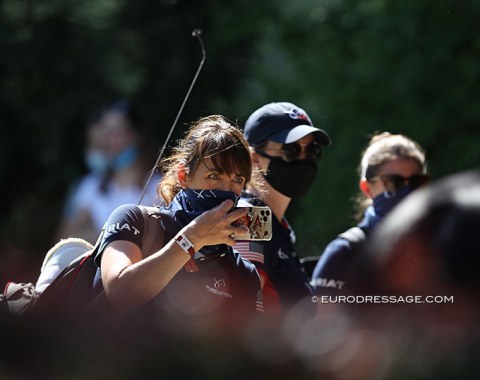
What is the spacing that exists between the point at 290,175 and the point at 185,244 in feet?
4.73

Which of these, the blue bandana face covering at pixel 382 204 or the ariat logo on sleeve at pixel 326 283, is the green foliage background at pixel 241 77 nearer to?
the blue bandana face covering at pixel 382 204

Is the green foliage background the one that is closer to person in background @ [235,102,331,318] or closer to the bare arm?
person in background @ [235,102,331,318]

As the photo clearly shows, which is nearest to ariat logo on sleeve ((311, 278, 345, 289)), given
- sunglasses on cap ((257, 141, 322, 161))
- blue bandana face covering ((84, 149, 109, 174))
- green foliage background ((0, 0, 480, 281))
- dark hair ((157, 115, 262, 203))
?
sunglasses on cap ((257, 141, 322, 161))

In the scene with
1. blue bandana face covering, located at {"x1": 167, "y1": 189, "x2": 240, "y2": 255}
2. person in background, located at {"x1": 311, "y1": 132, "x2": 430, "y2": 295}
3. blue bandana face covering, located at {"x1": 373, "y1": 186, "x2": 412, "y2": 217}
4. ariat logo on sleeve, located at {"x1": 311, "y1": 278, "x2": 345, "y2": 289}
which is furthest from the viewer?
blue bandana face covering, located at {"x1": 373, "y1": 186, "x2": 412, "y2": 217}

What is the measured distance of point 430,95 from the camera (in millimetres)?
10750

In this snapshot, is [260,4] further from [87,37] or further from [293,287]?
[293,287]

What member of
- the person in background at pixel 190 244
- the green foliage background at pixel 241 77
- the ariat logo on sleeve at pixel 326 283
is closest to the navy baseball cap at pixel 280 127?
the ariat logo on sleeve at pixel 326 283

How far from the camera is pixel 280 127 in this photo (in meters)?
4.54

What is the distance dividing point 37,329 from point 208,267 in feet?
3.90

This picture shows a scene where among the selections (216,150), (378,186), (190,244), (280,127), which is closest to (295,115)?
(280,127)

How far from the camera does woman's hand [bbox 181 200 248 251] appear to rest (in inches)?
124

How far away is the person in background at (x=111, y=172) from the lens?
681cm

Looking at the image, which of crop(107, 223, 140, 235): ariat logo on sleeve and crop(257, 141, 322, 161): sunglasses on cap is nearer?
crop(107, 223, 140, 235): ariat logo on sleeve

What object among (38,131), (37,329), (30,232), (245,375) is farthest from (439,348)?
(38,131)
